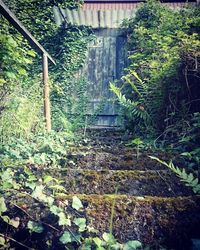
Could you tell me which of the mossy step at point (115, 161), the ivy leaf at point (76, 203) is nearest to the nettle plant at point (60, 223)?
the ivy leaf at point (76, 203)

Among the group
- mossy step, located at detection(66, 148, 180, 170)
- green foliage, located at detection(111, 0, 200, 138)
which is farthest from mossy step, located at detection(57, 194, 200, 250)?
green foliage, located at detection(111, 0, 200, 138)

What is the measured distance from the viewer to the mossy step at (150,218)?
1.83 m

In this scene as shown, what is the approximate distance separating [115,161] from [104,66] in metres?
5.62

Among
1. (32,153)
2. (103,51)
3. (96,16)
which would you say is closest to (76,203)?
(32,153)

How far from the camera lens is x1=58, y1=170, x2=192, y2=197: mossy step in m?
2.51

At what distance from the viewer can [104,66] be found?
8.51m

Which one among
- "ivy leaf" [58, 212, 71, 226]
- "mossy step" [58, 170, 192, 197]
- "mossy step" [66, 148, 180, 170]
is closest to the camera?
"ivy leaf" [58, 212, 71, 226]

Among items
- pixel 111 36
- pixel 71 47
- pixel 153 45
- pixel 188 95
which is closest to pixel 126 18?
pixel 111 36

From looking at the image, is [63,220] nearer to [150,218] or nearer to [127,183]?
[150,218]

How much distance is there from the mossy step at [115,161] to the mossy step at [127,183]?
1.72 ft

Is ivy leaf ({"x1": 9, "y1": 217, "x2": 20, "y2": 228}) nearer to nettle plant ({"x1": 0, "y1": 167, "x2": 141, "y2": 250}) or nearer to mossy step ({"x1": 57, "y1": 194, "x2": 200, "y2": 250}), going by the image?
nettle plant ({"x1": 0, "y1": 167, "x2": 141, "y2": 250})

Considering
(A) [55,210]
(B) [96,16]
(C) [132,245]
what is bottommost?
(C) [132,245]

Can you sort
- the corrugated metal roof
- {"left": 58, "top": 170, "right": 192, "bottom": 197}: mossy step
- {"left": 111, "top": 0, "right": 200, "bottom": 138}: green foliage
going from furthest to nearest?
the corrugated metal roof, {"left": 111, "top": 0, "right": 200, "bottom": 138}: green foliage, {"left": 58, "top": 170, "right": 192, "bottom": 197}: mossy step

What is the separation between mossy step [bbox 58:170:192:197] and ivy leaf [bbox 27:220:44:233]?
0.79 metres
